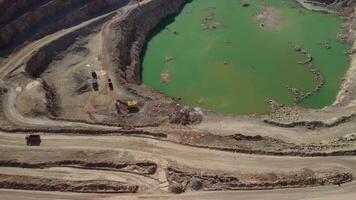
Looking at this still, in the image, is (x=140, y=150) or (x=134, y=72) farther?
(x=134, y=72)

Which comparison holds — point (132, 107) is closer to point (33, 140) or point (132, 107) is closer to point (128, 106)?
point (128, 106)

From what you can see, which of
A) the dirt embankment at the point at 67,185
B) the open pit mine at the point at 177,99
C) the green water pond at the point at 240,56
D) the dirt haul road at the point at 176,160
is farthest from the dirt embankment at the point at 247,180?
the green water pond at the point at 240,56

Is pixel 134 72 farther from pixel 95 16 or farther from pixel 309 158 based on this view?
pixel 309 158

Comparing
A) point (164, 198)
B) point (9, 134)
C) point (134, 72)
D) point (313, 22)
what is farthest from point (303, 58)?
point (9, 134)

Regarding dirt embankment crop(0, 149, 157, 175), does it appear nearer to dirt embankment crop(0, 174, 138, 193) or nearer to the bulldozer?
dirt embankment crop(0, 174, 138, 193)

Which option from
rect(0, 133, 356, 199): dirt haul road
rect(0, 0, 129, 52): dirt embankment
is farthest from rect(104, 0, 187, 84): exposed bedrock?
rect(0, 133, 356, 199): dirt haul road

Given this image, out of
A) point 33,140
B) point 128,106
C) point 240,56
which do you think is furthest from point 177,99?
point 33,140
